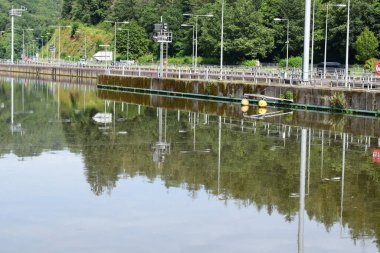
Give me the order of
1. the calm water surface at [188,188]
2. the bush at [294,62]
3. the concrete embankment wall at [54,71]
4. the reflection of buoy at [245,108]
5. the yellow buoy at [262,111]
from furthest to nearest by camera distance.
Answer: the concrete embankment wall at [54,71], the bush at [294,62], the reflection of buoy at [245,108], the yellow buoy at [262,111], the calm water surface at [188,188]

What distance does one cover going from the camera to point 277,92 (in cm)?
4972

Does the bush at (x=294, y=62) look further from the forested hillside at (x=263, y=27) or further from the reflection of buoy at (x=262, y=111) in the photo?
the reflection of buoy at (x=262, y=111)

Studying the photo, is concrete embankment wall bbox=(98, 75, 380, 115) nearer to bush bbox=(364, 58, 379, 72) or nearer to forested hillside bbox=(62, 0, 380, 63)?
bush bbox=(364, 58, 379, 72)

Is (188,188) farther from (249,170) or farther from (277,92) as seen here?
(277,92)

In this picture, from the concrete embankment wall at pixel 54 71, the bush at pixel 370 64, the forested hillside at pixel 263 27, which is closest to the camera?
the bush at pixel 370 64

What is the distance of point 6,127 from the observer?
36594mm

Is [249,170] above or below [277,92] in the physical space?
below

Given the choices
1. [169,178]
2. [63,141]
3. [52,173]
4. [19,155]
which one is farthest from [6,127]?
[169,178]

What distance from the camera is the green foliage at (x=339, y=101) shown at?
145 ft

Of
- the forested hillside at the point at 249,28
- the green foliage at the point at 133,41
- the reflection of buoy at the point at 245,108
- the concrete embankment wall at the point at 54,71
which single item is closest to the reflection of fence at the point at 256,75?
the concrete embankment wall at the point at 54,71

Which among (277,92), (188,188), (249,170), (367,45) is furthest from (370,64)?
(188,188)

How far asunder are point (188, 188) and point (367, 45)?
68330mm

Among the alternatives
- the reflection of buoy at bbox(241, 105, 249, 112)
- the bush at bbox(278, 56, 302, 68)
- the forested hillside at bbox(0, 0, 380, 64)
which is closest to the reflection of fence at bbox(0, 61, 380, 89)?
the reflection of buoy at bbox(241, 105, 249, 112)

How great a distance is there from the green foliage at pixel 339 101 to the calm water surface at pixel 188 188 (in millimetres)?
6868
